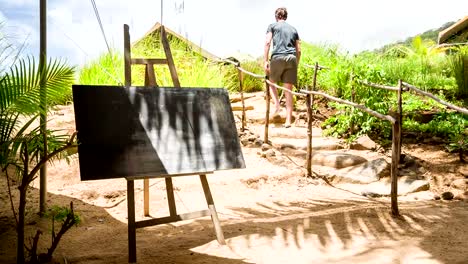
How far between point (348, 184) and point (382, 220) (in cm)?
175

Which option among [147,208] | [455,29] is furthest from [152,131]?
[455,29]

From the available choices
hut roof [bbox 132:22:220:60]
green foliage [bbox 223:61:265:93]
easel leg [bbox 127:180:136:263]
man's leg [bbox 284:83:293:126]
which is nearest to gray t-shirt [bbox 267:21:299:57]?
man's leg [bbox 284:83:293:126]

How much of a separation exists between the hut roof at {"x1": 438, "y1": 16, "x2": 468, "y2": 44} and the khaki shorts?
11.3 metres

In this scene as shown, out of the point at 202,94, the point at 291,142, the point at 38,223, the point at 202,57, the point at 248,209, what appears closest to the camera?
the point at 202,94

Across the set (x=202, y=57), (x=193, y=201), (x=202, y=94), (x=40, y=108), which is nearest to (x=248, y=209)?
(x=193, y=201)

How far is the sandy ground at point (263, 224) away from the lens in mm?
3500

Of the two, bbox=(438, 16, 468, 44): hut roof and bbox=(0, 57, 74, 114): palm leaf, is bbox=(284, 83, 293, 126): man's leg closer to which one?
bbox=(0, 57, 74, 114): palm leaf

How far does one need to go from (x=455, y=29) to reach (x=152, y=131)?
1648 centimetres

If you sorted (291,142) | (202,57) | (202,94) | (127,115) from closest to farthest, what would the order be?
(127,115)
(202,94)
(291,142)
(202,57)

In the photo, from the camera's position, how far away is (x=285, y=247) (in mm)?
3656

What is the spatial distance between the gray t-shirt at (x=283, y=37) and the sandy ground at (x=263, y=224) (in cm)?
242

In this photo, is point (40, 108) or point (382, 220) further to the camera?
point (382, 220)

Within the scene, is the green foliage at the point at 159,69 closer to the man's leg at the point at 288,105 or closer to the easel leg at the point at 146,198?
the man's leg at the point at 288,105

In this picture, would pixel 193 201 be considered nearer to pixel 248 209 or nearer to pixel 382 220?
pixel 248 209
